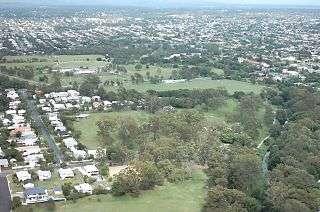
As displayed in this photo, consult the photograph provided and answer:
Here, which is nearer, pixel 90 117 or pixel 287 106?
pixel 90 117

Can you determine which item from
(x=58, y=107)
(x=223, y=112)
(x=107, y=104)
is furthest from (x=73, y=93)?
(x=223, y=112)

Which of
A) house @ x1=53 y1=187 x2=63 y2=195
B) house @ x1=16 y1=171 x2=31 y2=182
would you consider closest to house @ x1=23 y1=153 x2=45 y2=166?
house @ x1=16 y1=171 x2=31 y2=182

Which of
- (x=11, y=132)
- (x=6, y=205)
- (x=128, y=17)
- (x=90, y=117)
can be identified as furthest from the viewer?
(x=128, y=17)

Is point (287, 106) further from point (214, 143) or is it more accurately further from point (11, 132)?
point (11, 132)

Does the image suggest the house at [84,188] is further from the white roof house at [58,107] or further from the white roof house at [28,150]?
the white roof house at [58,107]

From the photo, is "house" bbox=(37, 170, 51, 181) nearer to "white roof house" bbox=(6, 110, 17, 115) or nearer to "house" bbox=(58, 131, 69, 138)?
"house" bbox=(58, 131, 69, 138)

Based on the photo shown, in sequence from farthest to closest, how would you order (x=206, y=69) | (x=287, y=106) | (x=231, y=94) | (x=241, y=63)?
(x=241, y=63) → (x=206, y=69) → (x=231, y=94) → (x=287, y=106)

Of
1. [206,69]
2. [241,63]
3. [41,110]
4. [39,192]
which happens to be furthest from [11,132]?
[241,63]
